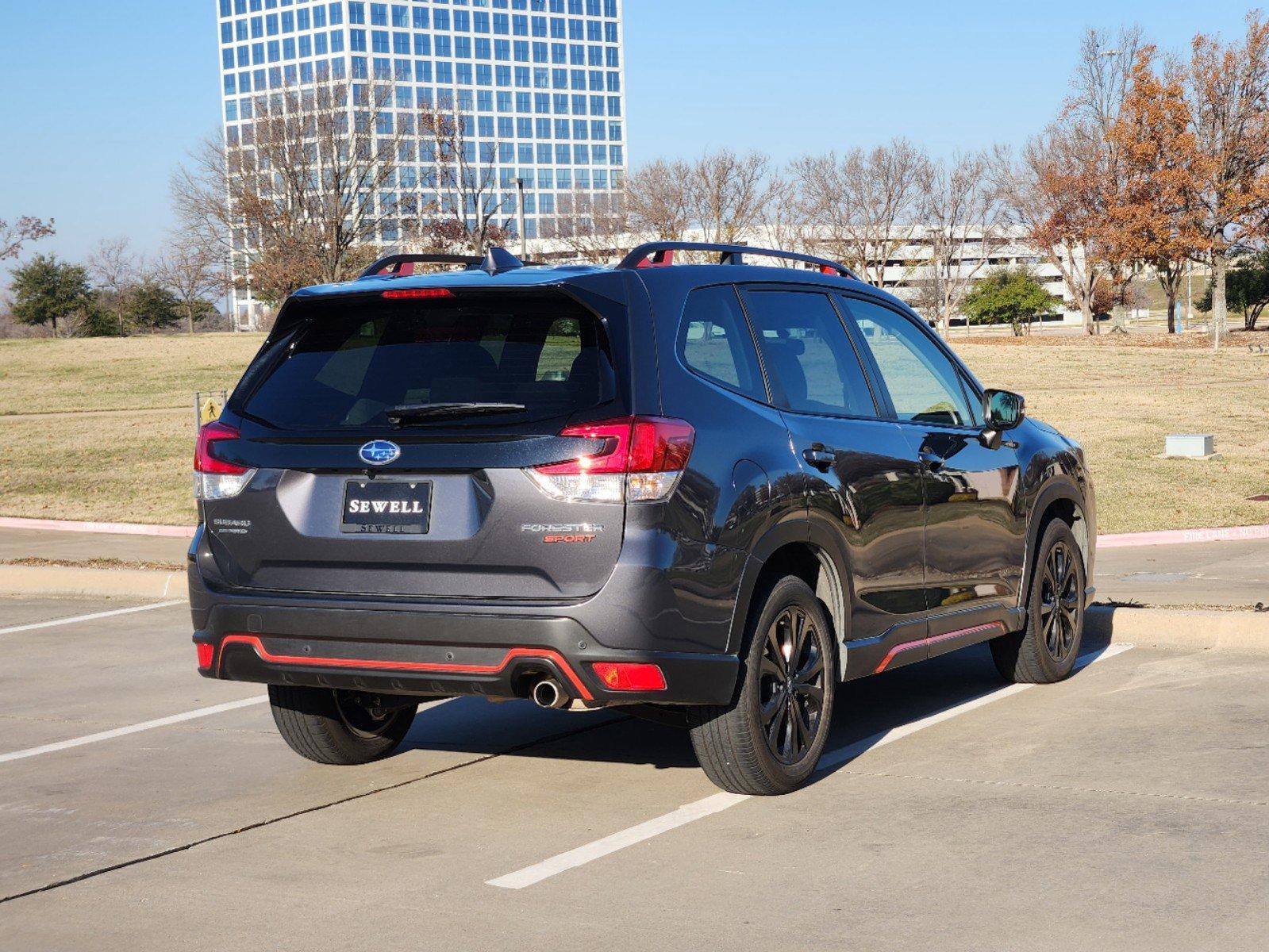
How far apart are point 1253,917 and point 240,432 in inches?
141

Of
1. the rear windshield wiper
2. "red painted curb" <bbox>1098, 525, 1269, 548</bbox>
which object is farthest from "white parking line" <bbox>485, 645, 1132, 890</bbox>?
"red painted curb" <bbox>1098, 525, 1269, 548</bbox>

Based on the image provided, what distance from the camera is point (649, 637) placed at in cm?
507

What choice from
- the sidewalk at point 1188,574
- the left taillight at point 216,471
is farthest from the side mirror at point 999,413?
the left taillight at point 216,471

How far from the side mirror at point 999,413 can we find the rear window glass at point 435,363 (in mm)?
2650

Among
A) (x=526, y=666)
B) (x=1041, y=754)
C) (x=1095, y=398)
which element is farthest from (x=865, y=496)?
(x=1095, y=398)

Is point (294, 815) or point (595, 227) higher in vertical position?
point (595, 227)

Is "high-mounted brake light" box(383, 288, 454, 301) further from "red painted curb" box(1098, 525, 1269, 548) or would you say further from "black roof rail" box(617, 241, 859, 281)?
"red painted curb" box(1098, 525, 1269, 548)

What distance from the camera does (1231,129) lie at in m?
55.8

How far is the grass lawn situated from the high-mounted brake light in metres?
9.63

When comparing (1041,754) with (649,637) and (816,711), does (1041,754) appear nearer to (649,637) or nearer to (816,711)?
(816,711)

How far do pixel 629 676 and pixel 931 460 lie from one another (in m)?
2.14

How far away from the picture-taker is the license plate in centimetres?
522

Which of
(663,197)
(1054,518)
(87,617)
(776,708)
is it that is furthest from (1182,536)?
(663,197)

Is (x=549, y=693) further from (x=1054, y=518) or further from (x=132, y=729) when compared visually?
(x=1054, y=518)
